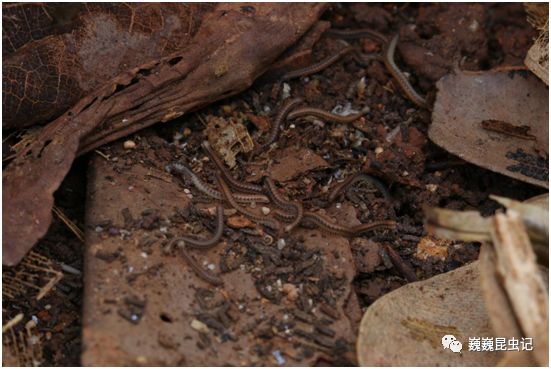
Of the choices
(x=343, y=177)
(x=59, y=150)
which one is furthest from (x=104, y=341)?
(x=343, y=177)

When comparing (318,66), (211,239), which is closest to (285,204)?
(211,239)

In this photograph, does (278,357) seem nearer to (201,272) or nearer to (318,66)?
(201,272)

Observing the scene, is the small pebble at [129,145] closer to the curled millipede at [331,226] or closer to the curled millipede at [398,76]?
the curled millipede at [331,226]

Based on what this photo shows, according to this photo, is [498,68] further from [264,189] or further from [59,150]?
[59,150]

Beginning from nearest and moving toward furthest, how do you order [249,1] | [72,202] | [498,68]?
[72,202]
[249,1]
[498,68]

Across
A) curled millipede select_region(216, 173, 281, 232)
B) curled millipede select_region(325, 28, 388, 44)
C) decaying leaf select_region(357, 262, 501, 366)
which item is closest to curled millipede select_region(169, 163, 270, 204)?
curled millipede select_region(216, 173, 281, 232)

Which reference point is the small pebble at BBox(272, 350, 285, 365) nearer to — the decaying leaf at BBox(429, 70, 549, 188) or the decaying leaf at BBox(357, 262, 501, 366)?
the decaying leaf at BBox(357, 262, 501, 366)

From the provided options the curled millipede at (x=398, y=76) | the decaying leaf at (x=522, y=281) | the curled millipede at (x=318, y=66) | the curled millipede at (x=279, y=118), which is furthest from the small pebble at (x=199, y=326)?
the curled millipede at (x=398, y=76)
